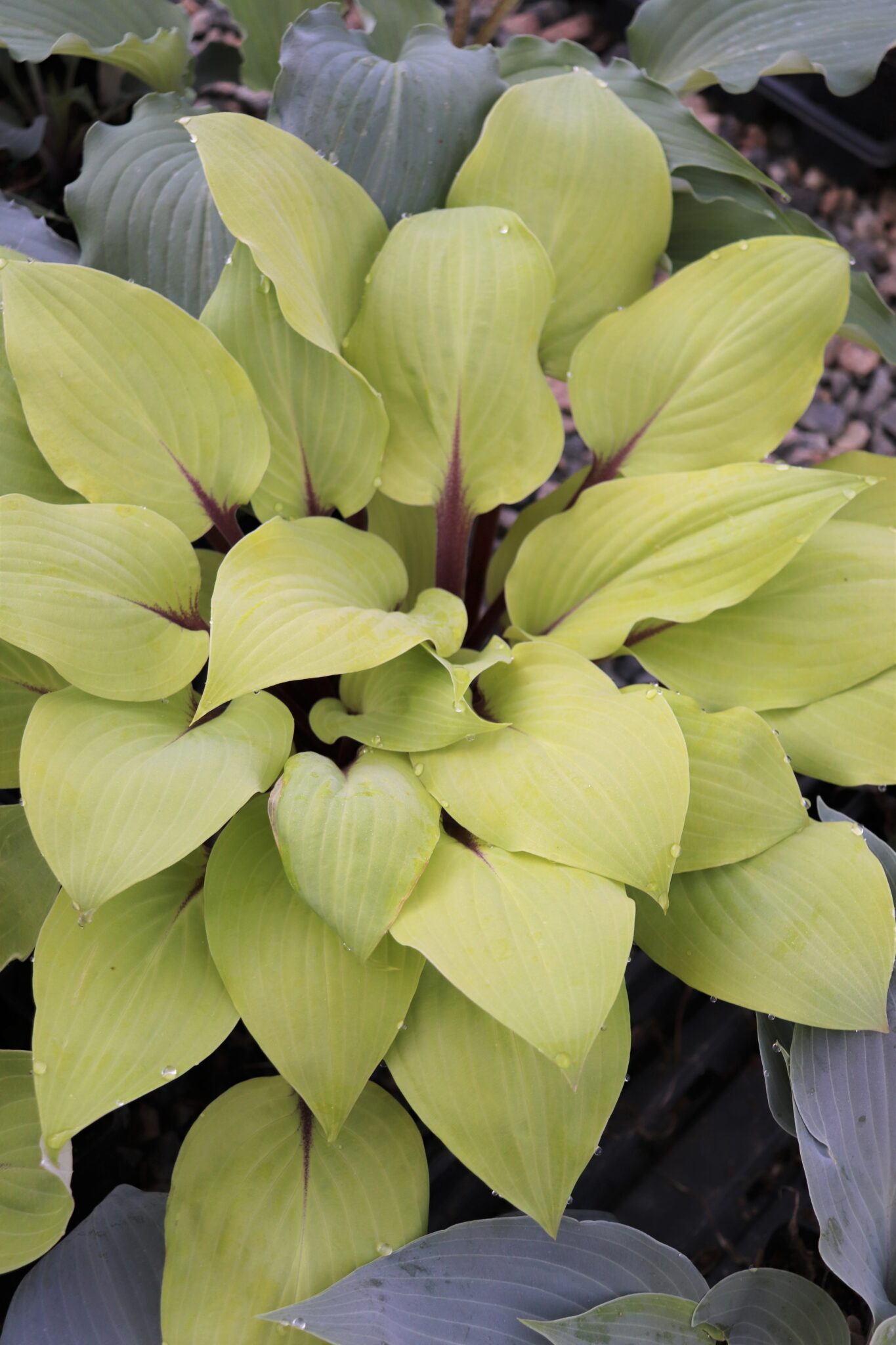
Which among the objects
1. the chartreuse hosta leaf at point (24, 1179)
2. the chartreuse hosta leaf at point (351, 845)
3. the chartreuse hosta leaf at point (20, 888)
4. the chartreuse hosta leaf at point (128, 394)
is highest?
the chartreuse hosta leaf at point (128, 394)

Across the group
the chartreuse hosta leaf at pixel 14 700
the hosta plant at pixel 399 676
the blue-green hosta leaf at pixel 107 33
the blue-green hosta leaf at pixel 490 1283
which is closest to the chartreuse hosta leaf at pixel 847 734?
the hosta plant at pixel 399 676

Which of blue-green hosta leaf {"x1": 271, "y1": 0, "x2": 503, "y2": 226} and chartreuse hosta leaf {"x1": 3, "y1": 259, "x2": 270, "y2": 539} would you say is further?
blue-green hosta leaf {"x1": 271, "y1": 0, "x2": 503, "y2": 226}

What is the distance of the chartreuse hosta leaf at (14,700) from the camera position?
2.49 feet

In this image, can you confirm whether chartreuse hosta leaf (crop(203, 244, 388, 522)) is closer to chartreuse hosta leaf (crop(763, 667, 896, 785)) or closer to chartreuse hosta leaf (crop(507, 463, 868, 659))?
chartreuse hosta leaf (crop(507, 463, 868, 659))

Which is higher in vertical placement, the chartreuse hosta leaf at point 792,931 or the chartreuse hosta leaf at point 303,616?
the chartreuse hosta leaf at point 303,616

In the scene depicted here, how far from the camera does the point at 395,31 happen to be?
1.13 m

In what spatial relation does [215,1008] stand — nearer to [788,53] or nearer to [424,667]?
[424,667]

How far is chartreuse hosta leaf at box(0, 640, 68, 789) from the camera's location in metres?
0.76

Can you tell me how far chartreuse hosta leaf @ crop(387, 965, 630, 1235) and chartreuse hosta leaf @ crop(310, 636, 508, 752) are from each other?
20 centimetres

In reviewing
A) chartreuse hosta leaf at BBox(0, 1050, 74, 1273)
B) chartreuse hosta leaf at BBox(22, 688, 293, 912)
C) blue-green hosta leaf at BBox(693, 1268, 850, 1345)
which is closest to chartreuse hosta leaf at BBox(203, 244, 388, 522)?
chartreuse hosta leaf at BBox(22, 688, 293, 912)

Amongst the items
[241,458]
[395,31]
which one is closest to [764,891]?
[241,458]

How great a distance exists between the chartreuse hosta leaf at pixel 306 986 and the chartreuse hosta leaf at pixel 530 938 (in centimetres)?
8

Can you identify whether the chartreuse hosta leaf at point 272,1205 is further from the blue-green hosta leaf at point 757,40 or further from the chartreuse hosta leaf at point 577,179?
the blue-green hosta leaf at point 757,40

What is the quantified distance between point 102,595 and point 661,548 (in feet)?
1.44
